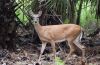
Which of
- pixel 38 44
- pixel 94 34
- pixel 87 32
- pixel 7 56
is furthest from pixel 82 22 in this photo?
pixel 7 56

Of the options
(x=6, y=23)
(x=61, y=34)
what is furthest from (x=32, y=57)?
(x=6, y=23)

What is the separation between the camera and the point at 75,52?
1105 centimetres

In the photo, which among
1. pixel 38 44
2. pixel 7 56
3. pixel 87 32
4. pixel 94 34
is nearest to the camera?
pixel 7 56

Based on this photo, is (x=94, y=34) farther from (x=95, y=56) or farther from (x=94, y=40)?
(x=95, y=56)

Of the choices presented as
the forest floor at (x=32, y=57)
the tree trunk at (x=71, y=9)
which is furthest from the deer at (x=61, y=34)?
the tree trunk at (x=71, y=9)

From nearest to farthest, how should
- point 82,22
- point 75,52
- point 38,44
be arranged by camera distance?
point 75,52
point 38,44
point 82,22

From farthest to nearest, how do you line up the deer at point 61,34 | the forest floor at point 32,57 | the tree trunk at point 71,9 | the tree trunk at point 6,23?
the tree trunk at point 71,9 → the tree trunk at point 6,23 → the deer at point 61,34 → the forest floor at point 32,57

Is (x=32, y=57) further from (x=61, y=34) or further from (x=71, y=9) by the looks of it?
(x=71, y=9)

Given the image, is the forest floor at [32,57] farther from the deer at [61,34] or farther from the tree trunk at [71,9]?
the tree trunk at [71,9]

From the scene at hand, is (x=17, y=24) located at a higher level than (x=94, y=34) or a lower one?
higher

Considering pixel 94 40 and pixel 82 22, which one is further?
pixel 82 22

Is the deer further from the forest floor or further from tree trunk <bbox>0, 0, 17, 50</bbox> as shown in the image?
tree trunk <bbox>0, 0, 17, 50</bbox>

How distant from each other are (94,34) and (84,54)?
10.3ft

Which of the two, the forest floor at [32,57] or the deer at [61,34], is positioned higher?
the deer at [61,34]
